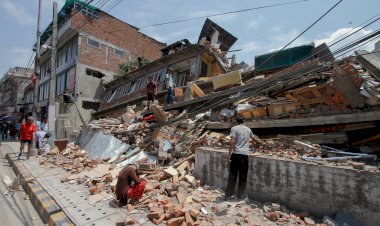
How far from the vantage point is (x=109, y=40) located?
2812cm

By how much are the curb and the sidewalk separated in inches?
1.8

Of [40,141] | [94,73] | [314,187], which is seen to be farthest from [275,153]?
[94,73]

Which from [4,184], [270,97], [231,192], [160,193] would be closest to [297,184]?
[231,192]

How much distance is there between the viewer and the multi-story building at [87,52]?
1000 inches

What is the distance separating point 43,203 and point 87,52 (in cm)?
2257

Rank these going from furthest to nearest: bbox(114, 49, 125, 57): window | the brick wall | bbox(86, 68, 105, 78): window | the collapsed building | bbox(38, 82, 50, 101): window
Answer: bbox(38, 82, 50, 101): window → bbox(114, 49, 125, 57): window → bbox(86, 68, 105, 78): window → the brick wall → the collapsed building

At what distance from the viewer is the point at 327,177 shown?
4461mm

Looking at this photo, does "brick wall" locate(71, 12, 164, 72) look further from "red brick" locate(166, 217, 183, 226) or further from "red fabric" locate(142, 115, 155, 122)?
"red brick" locate(166, 217, 183, 226)

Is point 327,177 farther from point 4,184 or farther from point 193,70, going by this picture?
point 193,70

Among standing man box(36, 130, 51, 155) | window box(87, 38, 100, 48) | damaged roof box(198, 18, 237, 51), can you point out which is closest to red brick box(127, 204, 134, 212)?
standing man box(36, 130, 51, 155)

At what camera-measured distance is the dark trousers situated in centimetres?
558

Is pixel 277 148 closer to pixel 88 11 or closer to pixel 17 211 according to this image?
pixel 17 211

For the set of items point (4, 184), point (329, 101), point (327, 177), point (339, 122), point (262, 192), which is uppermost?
point (329, 101)

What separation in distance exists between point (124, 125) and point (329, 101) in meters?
9.53
